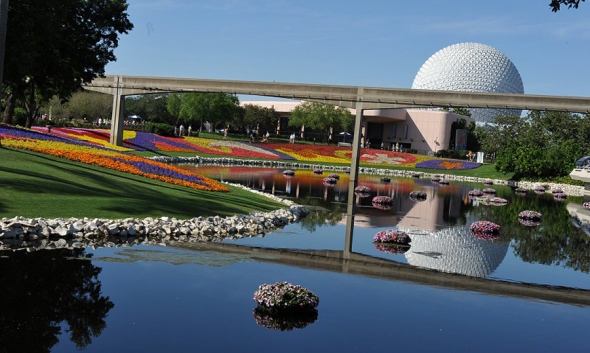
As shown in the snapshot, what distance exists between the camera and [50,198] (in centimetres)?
1803

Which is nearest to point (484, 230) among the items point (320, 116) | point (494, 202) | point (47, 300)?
point (494, 202)

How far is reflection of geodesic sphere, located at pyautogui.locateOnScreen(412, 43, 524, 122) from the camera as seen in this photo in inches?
4665

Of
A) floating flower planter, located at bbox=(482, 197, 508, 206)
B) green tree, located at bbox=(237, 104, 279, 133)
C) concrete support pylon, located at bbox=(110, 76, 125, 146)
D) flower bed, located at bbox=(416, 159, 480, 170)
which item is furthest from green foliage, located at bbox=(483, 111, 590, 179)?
Answer: concrete support pylon, located at bbox=(110, 76, 125, 146)

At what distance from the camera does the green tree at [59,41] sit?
2634cm

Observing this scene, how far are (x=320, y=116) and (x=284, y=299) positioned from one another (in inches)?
3517

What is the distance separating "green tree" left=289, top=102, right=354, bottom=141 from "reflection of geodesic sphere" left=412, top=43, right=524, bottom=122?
23.8m

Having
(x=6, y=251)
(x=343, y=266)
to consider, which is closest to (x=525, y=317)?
(x=343, y=266)

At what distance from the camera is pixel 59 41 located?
3350cm

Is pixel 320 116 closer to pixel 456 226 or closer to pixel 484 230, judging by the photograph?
pixel 456 226

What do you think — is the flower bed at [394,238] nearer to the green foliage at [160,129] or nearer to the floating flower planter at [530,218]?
the floating flower planter at [530,218]

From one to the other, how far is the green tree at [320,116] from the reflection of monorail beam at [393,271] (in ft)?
272

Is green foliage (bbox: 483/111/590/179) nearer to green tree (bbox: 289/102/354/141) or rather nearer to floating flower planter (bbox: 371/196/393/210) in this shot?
green tree (bbox: 289/102/354/141)

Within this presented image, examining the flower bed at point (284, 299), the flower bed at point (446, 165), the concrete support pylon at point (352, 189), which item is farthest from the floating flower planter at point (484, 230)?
the flower bed at point (446, 165)

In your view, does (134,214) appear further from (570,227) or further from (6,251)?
(570,227)
